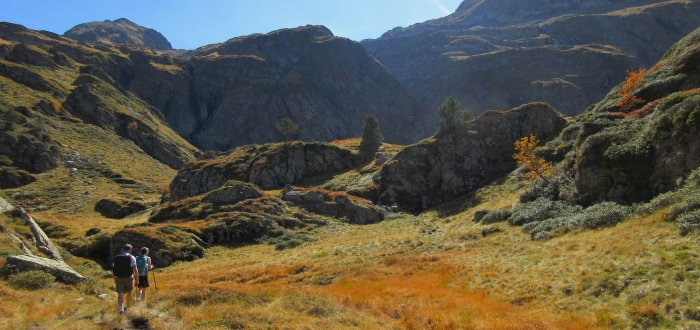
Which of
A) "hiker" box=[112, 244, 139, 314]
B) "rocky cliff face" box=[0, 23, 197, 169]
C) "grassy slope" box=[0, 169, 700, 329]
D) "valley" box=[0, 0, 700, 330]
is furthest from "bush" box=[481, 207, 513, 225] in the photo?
"rocky cliff face" box=[0, 23, 197, 169]

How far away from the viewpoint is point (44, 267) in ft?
54.9

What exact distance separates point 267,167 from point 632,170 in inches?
2418

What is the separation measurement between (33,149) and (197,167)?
150 ft

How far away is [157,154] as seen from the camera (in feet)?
445

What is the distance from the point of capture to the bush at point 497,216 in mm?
37316

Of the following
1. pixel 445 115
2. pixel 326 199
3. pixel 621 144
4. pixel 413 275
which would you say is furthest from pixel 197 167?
pixel 621 144

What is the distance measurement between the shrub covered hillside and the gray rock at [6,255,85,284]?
28984 millimetres

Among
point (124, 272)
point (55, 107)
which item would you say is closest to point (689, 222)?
point (124, 272)

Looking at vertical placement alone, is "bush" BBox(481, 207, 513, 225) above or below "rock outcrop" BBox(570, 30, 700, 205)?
below

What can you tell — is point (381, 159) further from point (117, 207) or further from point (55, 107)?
point (55, 107)

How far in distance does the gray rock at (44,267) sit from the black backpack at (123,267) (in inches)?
166

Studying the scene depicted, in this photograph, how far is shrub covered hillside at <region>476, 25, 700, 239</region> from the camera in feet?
77.9

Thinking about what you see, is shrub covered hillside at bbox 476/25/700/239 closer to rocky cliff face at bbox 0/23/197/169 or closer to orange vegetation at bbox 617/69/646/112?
orange vegetation at bbox 617/69/646/112

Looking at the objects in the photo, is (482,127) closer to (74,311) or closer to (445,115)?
(445,115)
